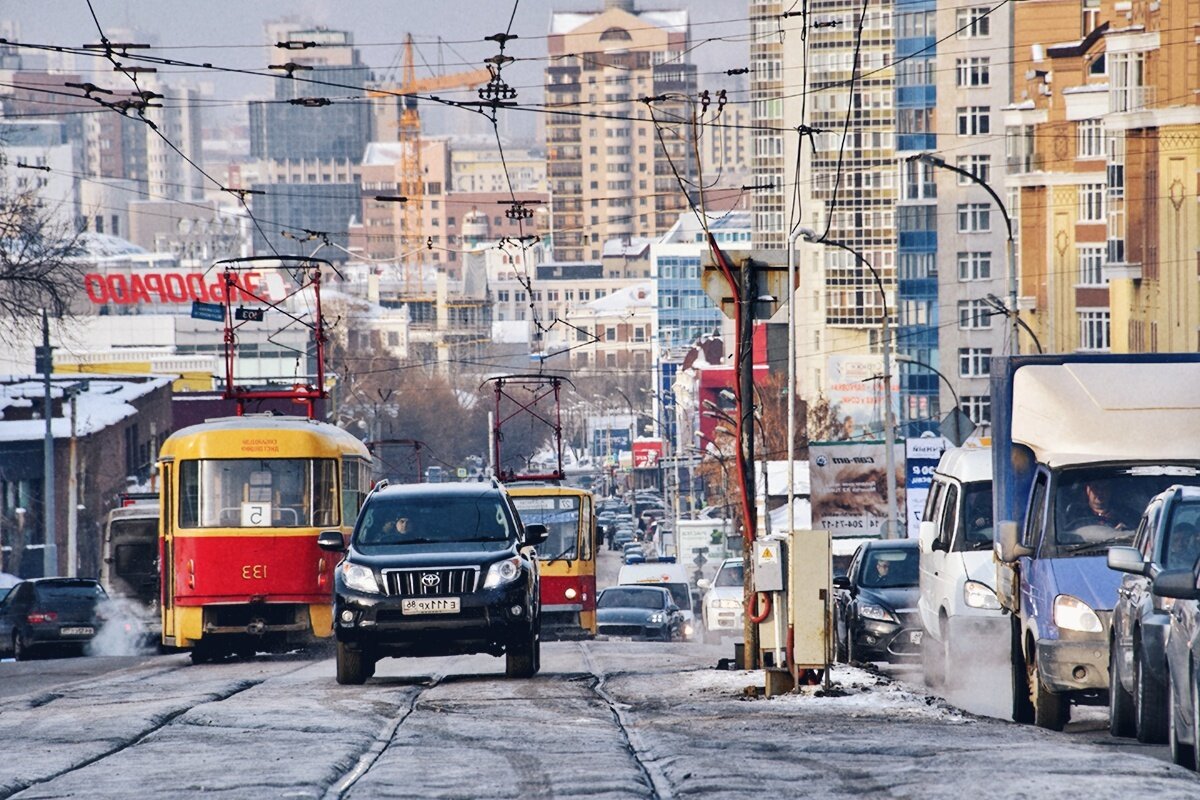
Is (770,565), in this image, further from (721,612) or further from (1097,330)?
(1097,330)

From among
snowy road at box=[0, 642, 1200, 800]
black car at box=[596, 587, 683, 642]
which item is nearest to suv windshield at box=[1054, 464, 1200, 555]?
snowy road at box=[0, 642, 1200, 800]

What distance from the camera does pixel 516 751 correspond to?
12.7 m

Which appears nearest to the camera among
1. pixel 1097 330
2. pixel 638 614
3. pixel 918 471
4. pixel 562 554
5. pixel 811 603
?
pixel 811 603

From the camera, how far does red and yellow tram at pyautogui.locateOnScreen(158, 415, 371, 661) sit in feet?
84.7

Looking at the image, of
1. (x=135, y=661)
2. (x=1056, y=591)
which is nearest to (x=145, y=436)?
(x=135, y=661)

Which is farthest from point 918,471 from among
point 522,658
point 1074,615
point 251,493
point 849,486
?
Result: point 1074,615

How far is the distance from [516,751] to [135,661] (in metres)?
17.2

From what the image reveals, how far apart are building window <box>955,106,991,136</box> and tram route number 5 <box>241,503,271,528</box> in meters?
88.8

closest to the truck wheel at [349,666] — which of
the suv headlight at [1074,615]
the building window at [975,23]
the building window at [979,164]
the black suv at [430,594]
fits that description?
the black suv at [430,594]

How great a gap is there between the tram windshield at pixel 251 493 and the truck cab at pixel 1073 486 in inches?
432

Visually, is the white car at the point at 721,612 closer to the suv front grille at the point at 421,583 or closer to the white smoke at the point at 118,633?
the white smoke at the point at 118,633

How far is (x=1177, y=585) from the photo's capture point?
1182cm

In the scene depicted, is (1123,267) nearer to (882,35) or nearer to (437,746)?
(437,746)

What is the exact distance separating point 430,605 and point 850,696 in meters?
4.11
